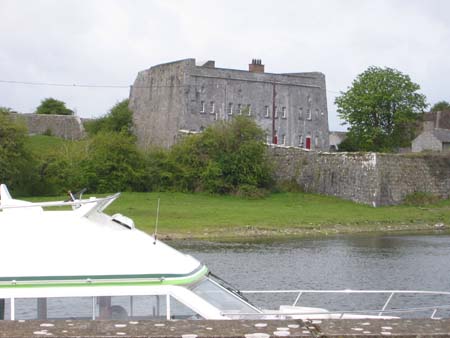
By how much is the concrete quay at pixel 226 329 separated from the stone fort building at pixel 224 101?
5965 centimetres

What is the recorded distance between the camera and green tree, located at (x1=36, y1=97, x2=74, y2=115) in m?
103

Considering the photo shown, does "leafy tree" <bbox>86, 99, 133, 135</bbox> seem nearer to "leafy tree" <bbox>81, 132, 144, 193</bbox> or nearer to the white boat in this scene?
"leafy tree" <bbox>81, 132, 144, 193</bbox>

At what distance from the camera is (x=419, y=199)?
55.9 meters

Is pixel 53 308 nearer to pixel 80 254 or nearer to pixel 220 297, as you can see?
pixel 80 254

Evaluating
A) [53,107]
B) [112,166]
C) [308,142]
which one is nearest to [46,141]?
[112,166]

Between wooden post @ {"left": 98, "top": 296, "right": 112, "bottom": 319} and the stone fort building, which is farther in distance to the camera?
the stone fort building

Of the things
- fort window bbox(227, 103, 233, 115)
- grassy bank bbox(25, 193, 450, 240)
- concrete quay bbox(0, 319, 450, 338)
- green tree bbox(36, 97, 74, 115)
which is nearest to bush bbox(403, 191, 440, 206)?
grassy bank bbox(25, 193, 450, 240)

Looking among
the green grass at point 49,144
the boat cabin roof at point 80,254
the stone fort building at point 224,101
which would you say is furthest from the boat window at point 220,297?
the stone fort building at point 224,101

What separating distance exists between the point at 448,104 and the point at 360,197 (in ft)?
339

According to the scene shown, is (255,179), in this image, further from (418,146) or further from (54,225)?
(54,225)

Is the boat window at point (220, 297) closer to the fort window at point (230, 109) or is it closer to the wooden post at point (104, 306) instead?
the wooden post at point (104, 306)

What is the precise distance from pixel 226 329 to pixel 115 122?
72.0 metres

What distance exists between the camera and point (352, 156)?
183 ft

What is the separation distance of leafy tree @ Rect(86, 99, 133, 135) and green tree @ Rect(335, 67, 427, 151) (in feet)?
67.2
